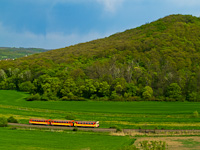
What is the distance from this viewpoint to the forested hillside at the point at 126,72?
10212 cm

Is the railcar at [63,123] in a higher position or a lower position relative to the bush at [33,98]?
lower

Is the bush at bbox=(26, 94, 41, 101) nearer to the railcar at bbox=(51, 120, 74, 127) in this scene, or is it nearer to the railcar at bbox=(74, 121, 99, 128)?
the railcar at bbox=(51, 120, 74, 127)

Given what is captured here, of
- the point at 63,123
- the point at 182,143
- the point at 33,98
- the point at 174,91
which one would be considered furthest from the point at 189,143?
the point at 33,98

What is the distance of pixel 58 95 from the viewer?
10950 centimetres

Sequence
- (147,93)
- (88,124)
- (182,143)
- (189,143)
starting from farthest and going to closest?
(147,93) < (88,124) < (189,143) < (182,143)

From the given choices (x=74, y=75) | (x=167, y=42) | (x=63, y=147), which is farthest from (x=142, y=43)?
(x=63, y=147)

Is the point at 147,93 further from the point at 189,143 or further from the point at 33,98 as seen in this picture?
the point at 189,143

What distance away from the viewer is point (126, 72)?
117312 millimetres

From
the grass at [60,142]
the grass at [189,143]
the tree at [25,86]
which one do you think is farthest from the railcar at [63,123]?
the tree at [25,86]

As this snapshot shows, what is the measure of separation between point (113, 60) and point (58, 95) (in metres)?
43.0

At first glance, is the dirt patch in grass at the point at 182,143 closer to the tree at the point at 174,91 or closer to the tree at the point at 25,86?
the tree at the point at 174,91

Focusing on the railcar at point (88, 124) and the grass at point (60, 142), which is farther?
the railcar at point (88, 124)

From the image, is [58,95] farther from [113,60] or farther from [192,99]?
[192,99]

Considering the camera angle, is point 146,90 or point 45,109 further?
point 146,90
